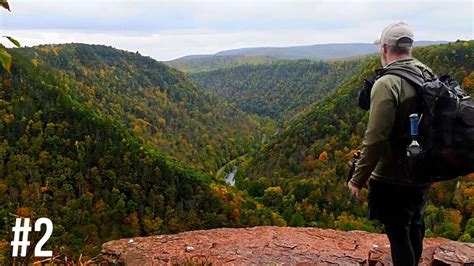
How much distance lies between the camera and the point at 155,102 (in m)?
95.2

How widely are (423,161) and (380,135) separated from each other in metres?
0.29

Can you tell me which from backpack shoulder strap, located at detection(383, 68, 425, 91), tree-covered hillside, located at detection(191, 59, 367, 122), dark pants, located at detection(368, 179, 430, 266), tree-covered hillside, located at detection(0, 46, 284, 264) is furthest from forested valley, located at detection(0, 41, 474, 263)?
Result: tree-covered hillside, located at detection(191, 59, 367, 122)

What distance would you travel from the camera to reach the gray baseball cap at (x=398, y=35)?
2912mm

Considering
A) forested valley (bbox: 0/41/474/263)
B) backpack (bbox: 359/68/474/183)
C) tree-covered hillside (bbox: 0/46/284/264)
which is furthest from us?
tree-covered hillside (bbox: 0/46/284/264)

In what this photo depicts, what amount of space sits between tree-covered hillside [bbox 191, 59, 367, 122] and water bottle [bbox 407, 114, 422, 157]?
4075 inches

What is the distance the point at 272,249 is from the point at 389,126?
2789mm

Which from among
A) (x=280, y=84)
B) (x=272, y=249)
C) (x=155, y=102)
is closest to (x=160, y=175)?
(x=272, y=249)

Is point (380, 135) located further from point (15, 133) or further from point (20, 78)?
point (20, 78)

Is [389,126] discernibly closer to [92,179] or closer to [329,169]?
[92,179]

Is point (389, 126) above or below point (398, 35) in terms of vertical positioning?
below

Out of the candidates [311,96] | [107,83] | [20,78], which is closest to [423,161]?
[20,78]

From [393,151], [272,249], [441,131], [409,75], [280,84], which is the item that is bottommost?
[280,84]

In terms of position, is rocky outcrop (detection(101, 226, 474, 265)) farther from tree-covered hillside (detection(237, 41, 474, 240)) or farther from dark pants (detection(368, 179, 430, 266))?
tree-covered hillside (detection(237, 41, 474, 240))

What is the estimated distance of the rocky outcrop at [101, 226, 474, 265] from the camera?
4816mm
